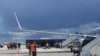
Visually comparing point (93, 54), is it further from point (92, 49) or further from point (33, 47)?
point (33, 47)

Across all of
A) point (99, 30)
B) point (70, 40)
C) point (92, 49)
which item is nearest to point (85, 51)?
point (92, 49)

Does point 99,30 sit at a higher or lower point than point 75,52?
higher

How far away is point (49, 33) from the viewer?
5450 cm

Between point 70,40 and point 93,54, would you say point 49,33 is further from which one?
point 93,54

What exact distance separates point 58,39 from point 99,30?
54.3 m

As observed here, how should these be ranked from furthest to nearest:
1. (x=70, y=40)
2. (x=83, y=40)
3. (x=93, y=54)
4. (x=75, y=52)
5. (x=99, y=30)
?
(x=70, y=40), (x=83, y=40), (x=99, y=30), (x=75, y=52), (x=93, y=54)

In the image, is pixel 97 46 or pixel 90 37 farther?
pixel 90 37

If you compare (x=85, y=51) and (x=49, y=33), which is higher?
→ (x=49, y=33)

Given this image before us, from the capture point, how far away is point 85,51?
34.2m

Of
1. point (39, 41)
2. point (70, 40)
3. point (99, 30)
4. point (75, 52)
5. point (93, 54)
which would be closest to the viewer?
point (93, 54)

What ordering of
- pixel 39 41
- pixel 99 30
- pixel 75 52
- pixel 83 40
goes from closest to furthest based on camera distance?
1. pixel 75 52
2. pixel 99 30
3. pixel 83 40
4. pixel 39 41

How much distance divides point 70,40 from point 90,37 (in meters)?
16.8

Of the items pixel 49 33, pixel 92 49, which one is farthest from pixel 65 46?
pixel 92 49

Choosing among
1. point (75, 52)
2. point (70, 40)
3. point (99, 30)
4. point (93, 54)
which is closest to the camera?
point (93, 54)
